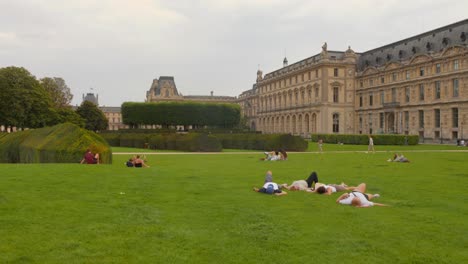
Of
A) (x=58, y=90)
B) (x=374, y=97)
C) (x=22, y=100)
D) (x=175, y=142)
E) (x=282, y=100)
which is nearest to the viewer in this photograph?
(x=175, y=142)

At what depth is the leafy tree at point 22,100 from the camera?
210 feet

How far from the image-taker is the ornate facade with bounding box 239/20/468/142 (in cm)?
6262

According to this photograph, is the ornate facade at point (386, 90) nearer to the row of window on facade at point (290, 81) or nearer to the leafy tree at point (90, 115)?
the row of window on facade at point (290, 81)

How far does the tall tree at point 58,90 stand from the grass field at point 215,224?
78.4m

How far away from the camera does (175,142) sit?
41.9 meters

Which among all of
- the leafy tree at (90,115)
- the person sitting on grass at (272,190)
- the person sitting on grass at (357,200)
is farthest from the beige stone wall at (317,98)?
the person sitting on grass at (357,200)

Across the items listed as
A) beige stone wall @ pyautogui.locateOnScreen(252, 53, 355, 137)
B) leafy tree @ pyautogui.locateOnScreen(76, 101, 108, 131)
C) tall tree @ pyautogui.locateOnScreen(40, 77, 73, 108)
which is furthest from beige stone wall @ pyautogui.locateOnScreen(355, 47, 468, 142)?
tall tree @ pyautogui.locateOnScreen(40, 77, 73, 108)

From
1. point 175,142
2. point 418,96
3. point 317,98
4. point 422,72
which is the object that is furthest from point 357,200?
point 317,98

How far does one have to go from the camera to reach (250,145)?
44719mm

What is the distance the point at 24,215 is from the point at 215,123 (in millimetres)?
78111

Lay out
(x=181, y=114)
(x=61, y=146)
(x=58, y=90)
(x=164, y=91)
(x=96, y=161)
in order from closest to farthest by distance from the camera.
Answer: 1. (x=96, y=161)
2. (x=61, y=146)
3. (x=181, y=114)
4. (x=58, y=90)
5. (x=164, y=91)

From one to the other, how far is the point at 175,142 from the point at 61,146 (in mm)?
18776

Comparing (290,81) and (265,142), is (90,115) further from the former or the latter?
(265,142)

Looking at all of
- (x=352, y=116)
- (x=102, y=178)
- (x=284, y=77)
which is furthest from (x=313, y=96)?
(x=102, y=178)
